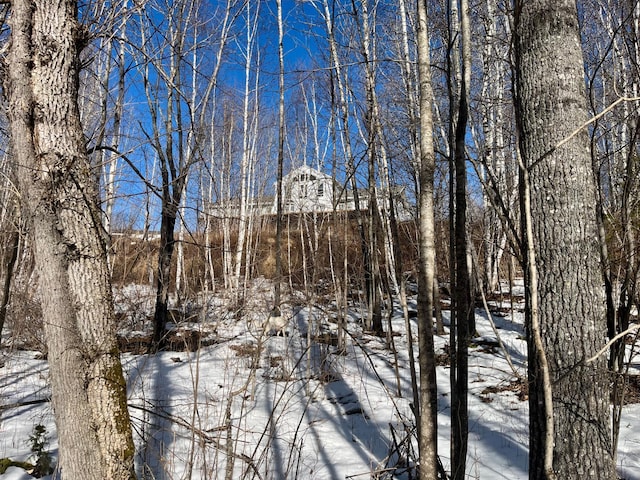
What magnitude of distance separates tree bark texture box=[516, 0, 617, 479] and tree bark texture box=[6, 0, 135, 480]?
2.33 meters

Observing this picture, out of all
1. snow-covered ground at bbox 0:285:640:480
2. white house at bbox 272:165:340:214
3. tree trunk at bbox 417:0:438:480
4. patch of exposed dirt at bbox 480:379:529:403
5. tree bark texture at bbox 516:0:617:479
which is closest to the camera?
tree trunk at bbox 417:0:438:480

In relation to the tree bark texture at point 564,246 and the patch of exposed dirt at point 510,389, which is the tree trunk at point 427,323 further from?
the patch of exposed dirt at point 510,389

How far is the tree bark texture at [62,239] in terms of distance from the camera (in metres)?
2.36

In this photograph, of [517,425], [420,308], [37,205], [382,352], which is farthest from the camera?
[382,352]

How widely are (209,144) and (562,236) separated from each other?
1357 centimetres

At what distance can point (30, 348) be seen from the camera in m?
8.42

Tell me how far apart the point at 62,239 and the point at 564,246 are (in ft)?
8.96

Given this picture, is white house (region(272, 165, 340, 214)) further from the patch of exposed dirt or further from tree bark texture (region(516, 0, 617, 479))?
tree bark texture (region(516, 0, 617, 479))

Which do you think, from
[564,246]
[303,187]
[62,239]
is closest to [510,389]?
[564,246]

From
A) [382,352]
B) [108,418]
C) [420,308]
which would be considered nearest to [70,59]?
[108,418]

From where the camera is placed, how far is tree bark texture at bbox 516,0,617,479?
7.57 feet

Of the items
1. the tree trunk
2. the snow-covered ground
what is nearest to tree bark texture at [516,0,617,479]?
the tree trunk

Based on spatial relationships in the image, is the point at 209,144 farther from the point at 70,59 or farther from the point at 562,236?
the point at 562,236

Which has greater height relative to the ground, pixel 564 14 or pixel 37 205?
pixel 564 14
